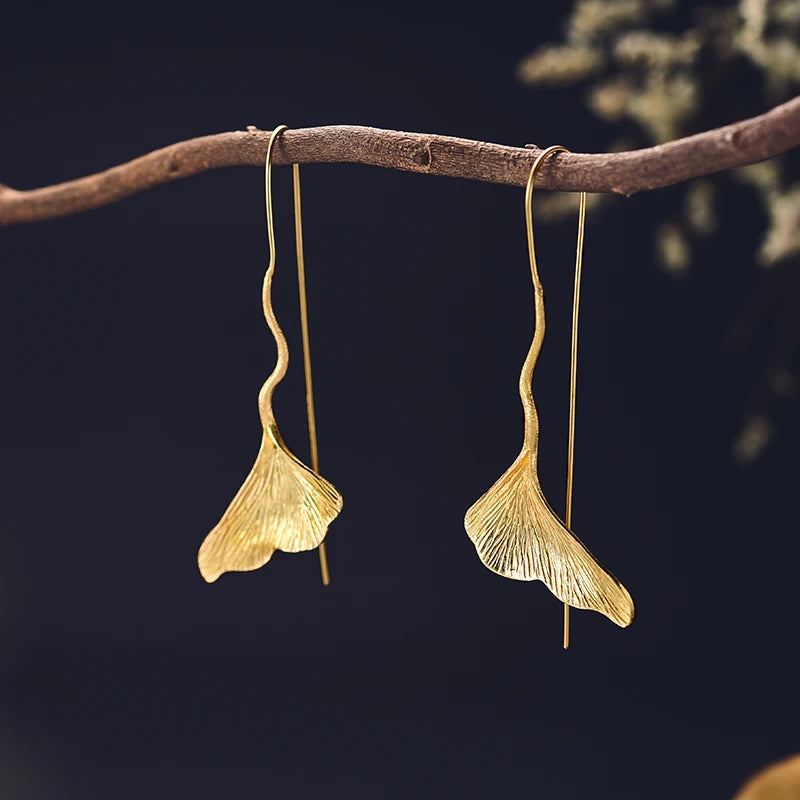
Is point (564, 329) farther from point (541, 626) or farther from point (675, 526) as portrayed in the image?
point (541, 626)

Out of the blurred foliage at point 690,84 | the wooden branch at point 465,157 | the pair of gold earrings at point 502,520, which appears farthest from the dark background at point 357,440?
the pair of gold earrings at point 502,520

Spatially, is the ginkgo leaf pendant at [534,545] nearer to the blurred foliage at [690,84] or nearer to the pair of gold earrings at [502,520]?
the pair of gold earrings at [502,520]

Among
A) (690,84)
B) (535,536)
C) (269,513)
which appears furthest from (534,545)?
(690,84)

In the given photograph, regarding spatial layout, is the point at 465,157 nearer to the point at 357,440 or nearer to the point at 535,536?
the point at 535,536

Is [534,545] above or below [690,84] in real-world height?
below

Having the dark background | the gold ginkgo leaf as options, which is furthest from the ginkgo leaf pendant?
the dark background

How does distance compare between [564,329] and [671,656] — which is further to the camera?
[671,656]

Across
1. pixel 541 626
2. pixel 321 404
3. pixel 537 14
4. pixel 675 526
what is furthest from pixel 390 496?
pixel 537 14
